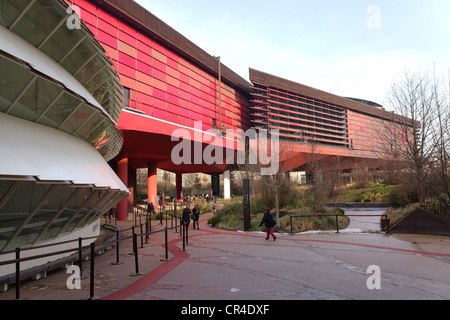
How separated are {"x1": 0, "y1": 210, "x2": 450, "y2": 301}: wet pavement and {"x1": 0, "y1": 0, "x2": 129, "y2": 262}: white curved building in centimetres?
148

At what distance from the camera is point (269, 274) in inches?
290

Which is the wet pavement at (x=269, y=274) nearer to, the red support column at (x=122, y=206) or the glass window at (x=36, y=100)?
the glass window at (x=36, y=100)

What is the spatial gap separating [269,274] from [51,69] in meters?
7.24

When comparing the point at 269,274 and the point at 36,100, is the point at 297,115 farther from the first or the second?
the point at 36,100

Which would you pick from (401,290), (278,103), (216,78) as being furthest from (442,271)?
(278,103)

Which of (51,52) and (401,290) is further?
(51,52)

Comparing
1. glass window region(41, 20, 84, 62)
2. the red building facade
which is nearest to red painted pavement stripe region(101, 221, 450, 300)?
glass window region(41, 20, 84, 62)

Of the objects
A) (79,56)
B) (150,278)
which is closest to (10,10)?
(79,56)

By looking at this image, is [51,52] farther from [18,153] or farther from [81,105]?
[18,153]

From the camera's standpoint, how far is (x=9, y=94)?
6.48 m

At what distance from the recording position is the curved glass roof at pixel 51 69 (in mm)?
6359

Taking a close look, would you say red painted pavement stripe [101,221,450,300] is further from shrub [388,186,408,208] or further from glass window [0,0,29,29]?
shrub [388,186,408,208]

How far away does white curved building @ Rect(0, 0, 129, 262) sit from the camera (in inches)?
242
